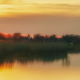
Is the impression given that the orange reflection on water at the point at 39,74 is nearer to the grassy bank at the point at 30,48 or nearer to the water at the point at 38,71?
the water at the point at 38,71

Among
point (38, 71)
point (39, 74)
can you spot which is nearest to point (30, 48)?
point (38, 71)

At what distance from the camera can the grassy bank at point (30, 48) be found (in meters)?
15.8

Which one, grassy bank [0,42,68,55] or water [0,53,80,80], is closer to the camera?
water [0,53,80,80]

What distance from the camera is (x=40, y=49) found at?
1953cm

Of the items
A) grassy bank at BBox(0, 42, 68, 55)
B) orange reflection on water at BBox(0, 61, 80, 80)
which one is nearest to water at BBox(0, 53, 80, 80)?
orange reflection on water at BBox(0, 61, 80, 80)

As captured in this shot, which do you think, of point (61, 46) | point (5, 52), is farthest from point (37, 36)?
point (5, 52)

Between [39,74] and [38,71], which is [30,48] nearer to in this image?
[38,71]

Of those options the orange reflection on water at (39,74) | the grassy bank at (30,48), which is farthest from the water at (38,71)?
the grassy bank at (30,48)

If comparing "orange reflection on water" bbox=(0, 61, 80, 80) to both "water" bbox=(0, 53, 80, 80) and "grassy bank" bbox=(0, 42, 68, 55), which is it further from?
"grassy bank" bbox=(0, 42, 68, 55)

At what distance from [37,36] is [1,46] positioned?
1261 inches

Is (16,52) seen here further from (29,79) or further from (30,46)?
(29,79)

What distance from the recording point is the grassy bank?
1585 centimetres

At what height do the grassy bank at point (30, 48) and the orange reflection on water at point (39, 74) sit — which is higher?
the grassy bank at point (30, 48)

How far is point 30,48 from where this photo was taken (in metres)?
18.5
